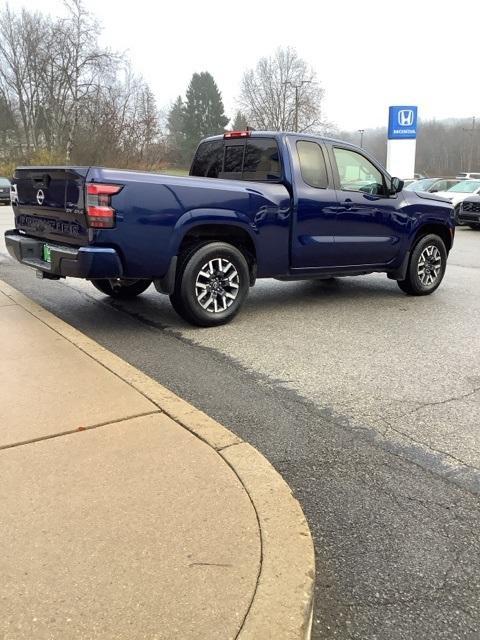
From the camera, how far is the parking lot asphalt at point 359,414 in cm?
232

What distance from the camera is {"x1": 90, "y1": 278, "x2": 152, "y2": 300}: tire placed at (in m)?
7.16

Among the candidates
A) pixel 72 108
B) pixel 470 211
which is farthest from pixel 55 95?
pixel 470 211

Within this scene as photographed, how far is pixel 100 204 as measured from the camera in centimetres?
507

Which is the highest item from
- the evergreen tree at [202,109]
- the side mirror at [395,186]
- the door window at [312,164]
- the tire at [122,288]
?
the evergreen tree at [202,109]

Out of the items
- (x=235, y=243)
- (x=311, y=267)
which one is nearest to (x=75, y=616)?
(x=235, y=243)

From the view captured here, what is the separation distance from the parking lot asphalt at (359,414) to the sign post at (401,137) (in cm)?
2331

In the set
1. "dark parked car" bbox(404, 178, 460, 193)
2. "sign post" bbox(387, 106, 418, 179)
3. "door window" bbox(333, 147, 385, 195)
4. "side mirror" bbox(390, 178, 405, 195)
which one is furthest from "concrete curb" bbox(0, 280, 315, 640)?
"sign post" bbox(387, 106, 418, 179)

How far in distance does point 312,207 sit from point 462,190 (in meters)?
18.3

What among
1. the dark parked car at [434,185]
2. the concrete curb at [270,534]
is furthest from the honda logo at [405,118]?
the concrete curb at [270,534]

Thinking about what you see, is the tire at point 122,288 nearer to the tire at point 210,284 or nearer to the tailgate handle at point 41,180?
the tire at point 210,284

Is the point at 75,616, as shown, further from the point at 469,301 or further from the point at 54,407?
the point at 469,301

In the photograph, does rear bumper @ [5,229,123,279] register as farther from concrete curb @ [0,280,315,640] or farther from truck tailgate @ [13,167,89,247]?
concrete curb @ [0,280,315,640]

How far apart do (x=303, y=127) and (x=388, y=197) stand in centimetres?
6161

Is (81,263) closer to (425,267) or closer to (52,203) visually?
(52,203)
